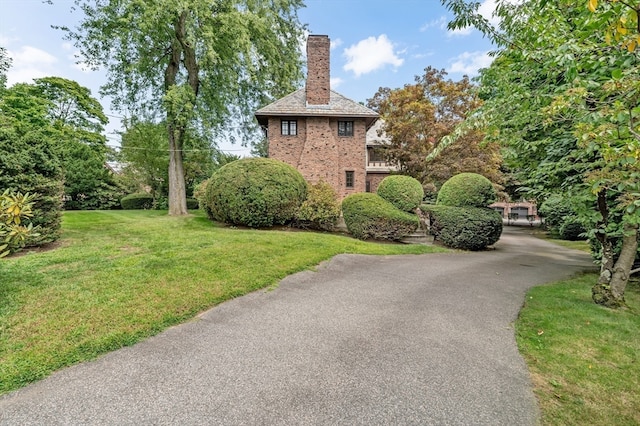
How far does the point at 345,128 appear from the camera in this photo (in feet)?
58.2

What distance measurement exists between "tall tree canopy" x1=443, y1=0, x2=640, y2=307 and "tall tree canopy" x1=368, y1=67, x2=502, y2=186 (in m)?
9.24

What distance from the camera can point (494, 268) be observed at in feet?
27.7

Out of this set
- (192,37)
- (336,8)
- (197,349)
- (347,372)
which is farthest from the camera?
(192,37)

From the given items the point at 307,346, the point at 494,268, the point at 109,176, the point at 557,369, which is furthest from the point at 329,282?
the point at 109,176

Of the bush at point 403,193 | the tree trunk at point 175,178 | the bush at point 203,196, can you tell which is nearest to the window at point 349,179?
the bush at point 403,193

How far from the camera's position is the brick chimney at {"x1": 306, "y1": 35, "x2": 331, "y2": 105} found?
16953 millimetres

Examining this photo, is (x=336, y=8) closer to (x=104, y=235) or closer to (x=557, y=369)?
(x=104, y=235)

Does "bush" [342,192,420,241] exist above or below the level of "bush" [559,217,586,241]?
above

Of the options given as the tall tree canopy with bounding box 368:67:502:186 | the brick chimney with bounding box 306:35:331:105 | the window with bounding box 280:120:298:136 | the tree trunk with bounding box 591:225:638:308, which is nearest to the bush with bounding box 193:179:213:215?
the window with bounding box 280:120:298:136

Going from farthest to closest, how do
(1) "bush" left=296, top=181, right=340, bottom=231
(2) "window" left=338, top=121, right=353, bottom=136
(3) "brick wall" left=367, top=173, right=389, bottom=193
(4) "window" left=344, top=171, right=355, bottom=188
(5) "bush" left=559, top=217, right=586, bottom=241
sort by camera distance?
(3) "brick wall" left=367, top=173, right=389, bottom=193
(4) "window" left=344, top=171, right=355, bottom=188
(2) "window" left=338, top=121, right=353, bottom=136
(5) "bush" left=559, top=217, right=586, bottom=241
(1) "bush" left=296, top=181, right=340, bottom=231

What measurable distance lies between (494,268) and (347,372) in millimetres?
7192

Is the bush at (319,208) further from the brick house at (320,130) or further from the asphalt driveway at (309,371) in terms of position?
the asphalt driveway at (309,371)

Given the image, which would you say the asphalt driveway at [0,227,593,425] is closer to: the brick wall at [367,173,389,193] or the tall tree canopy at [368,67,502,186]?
the tall tree canopy at [368,67,502,186]

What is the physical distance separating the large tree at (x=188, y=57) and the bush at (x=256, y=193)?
4.70 meters
